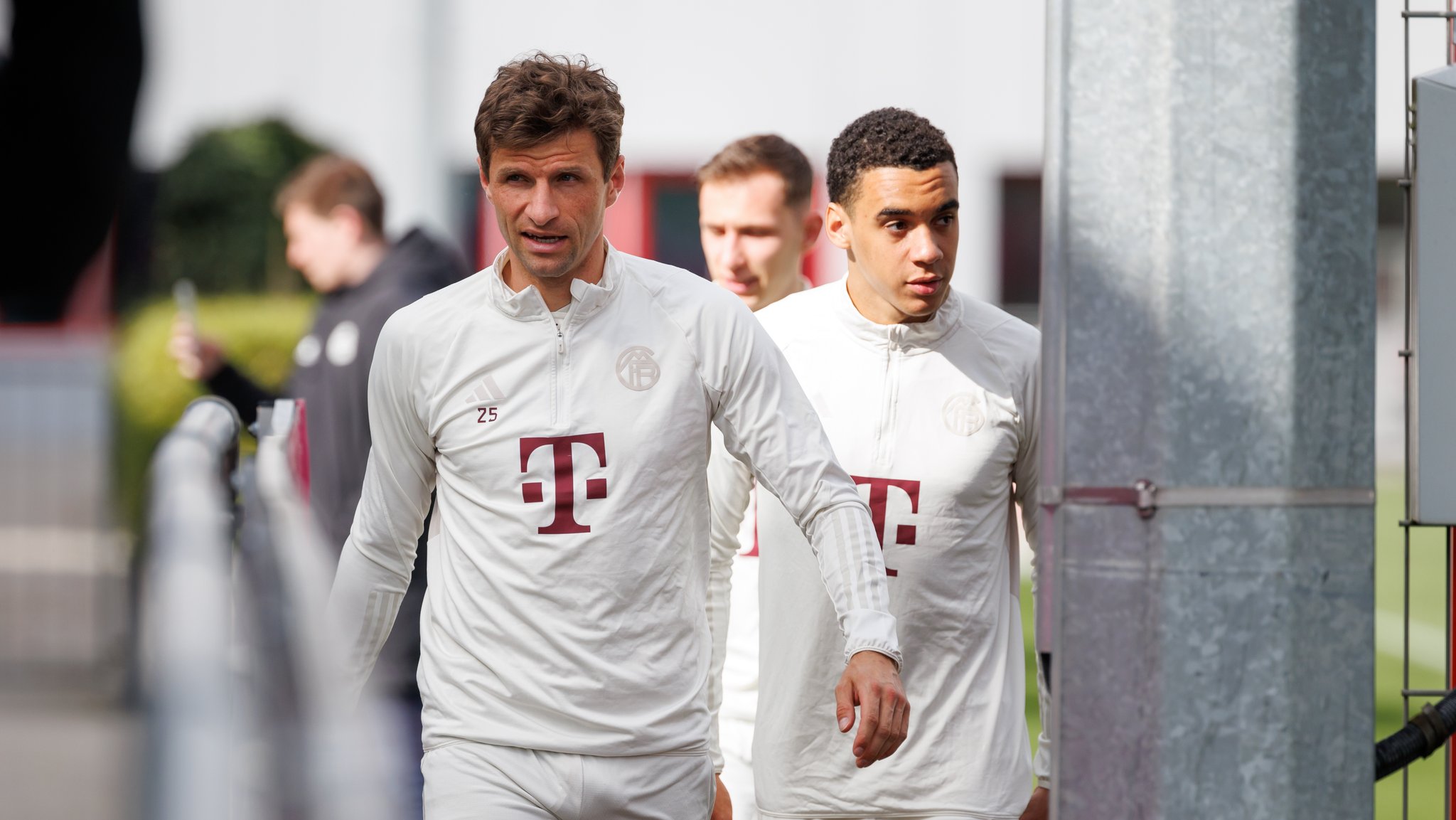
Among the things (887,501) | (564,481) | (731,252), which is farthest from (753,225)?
(564,481)

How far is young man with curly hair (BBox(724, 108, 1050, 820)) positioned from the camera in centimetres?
A: 342

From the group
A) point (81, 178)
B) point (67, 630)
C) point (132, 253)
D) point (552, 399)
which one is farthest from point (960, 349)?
point (132, 253)

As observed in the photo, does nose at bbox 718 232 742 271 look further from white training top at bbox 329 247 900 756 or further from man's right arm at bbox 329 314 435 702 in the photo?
man's right arm at bbox 329 314 435 702

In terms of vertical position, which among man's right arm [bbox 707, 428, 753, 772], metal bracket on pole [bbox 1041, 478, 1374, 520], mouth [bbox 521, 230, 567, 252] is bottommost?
man's right arm [bbox 707, 428, 753, 772]

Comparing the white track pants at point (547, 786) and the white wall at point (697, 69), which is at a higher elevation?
the white wall at point (697, 69)

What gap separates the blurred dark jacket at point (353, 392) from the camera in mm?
5133

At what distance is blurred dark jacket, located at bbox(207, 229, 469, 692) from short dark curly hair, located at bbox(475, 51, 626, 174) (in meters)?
2.16

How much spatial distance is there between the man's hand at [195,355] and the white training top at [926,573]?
2241 millimetres

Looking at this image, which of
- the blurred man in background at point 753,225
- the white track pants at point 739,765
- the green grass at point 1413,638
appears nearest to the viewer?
the white track pants at point 739,765

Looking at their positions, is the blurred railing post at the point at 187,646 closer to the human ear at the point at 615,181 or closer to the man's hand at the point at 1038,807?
the human ear at the point at 615,181

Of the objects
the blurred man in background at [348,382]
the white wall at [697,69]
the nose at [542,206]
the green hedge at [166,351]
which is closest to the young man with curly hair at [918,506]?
the nose at [542,206]

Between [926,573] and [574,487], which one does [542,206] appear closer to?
[574,487]

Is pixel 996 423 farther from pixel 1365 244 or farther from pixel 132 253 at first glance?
pixel 132 253

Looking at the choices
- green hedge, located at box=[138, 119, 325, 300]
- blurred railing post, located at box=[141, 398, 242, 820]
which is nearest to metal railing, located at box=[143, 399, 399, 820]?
blurred railing post, located at box=[141, 398, 242, 820]
